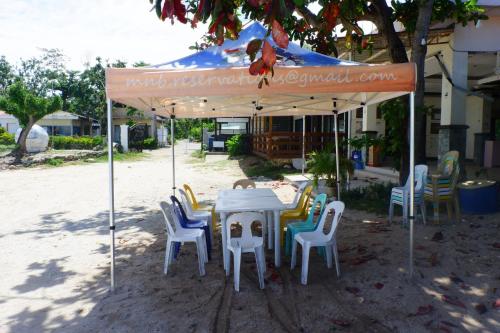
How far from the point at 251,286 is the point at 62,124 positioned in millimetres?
41826

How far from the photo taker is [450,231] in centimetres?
605

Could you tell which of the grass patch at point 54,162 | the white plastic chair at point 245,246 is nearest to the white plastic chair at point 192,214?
the white plastic chair at point 245,246

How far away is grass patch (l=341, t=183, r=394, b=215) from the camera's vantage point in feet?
25.9

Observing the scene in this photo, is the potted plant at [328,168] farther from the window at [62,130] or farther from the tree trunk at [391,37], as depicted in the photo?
the window at [62,130]

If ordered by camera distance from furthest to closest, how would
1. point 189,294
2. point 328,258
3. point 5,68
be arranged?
1. point 5,68
2. point 328,258
3. point 189,294

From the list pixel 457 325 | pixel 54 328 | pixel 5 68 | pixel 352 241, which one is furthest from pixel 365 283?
pixel 5 68

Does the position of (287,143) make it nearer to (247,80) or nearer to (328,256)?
(328,256)

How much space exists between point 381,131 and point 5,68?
59635 millimetres

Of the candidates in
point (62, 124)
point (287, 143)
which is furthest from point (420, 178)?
point (62, 124)

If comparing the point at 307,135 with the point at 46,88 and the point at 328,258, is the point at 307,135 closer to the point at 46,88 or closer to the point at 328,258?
the point at 328,258

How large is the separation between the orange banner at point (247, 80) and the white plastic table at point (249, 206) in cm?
131

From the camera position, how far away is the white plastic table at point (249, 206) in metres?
4.41

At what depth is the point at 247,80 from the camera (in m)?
3.88

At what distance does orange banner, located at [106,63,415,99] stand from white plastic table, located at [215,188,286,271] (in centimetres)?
131
